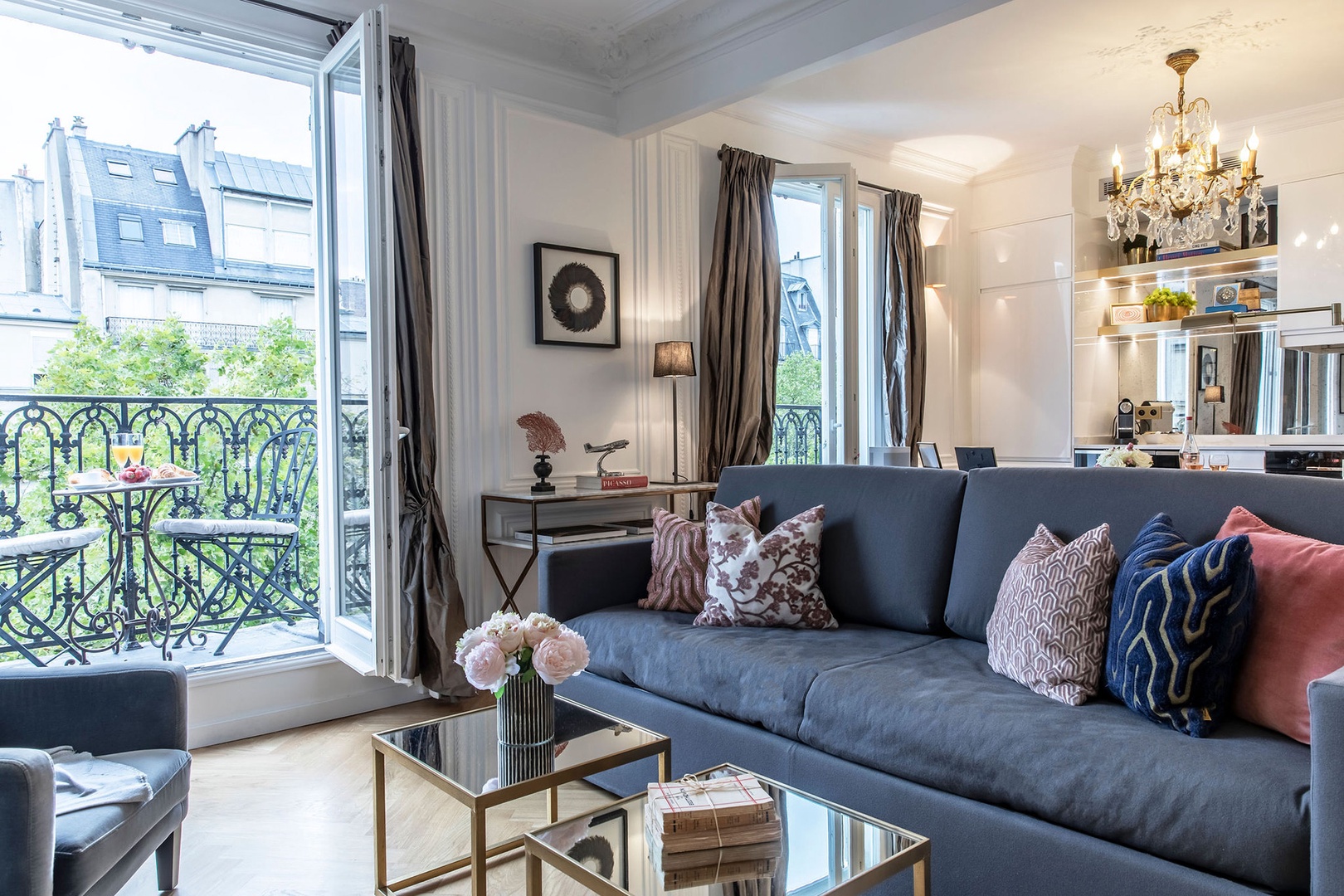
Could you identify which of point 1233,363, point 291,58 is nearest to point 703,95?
point 291,58

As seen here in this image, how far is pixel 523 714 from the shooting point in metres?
1.86

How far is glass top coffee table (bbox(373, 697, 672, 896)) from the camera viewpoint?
5.52ft

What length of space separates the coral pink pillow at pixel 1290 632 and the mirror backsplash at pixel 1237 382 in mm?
4165

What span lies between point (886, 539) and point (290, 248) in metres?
4.82

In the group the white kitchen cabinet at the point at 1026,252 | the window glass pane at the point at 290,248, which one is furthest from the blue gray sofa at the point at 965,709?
the window glass pane at the point at 290,248

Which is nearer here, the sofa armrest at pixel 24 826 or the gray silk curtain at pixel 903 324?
the sofa armrest at pixel 24 826

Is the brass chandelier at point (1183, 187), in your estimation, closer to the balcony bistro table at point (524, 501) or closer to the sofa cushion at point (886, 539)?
the sofa cushion at point (886, 539)

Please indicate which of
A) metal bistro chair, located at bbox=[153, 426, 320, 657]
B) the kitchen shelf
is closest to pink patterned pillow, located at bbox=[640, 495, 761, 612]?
metal bistro chair, located at bbox=[153, 426, 320, 657]

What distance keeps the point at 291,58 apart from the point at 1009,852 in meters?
3.51

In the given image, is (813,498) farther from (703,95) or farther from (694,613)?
(703,95)

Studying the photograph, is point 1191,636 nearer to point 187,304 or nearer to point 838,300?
point 838,300

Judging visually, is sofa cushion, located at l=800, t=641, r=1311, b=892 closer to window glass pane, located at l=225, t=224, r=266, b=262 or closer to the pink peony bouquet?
the pink peony bouquet

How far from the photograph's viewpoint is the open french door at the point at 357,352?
2988 mm

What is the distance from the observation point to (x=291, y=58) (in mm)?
3391
